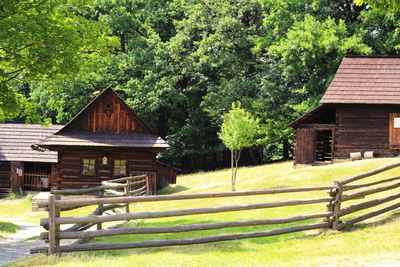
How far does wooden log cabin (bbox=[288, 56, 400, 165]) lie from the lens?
2427 cm

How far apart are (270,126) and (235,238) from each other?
25548mm

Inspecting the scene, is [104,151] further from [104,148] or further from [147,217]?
[147,217]

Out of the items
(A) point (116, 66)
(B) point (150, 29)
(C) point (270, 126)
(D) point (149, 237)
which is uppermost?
(B) point (150, 29)

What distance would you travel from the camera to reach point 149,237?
10844 millimetres

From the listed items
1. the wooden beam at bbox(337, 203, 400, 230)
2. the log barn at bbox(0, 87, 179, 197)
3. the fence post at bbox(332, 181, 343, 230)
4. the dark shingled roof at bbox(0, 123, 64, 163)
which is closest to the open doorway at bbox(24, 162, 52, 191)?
the dark shingled roof at bbox(0, 123, 64, 163)

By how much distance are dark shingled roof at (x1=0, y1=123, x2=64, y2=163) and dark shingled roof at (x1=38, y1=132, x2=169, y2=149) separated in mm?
6241

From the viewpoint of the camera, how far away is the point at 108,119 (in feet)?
85.6

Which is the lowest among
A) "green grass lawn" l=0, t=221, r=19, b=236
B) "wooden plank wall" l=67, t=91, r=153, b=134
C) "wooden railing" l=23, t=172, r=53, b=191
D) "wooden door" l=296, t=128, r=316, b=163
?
"wooden railing" l=23, t=172, r=53, b=191

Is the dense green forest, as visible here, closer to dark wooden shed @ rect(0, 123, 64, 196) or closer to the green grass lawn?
dark wooden shed @ rect(0, 123, 64, 196)

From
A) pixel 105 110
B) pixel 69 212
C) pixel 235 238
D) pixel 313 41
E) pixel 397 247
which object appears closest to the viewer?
pixel 397 247

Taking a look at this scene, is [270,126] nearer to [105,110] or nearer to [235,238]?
[105,110]

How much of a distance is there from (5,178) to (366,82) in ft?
83.5

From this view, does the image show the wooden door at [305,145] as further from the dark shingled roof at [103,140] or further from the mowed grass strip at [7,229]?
the mowed grass strip at [7,229]

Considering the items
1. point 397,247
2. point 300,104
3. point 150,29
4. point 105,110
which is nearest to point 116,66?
point 150,29
